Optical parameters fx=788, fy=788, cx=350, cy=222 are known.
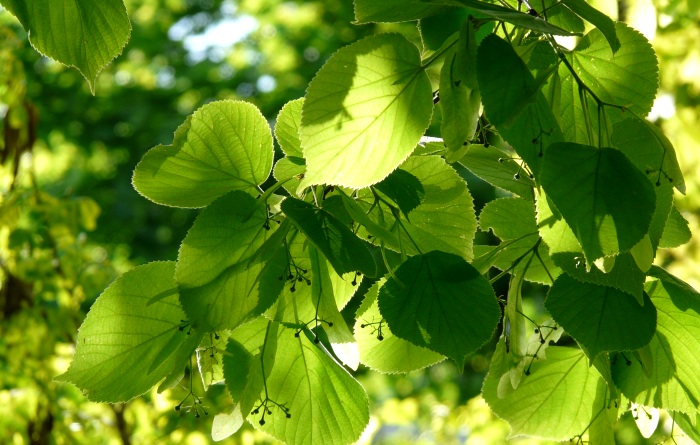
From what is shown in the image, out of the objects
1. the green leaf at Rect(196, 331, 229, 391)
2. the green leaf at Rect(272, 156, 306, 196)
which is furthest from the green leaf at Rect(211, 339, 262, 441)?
the green leaf at Rect(272, 156, 306, 196)

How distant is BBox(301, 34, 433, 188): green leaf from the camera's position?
1.57 feet

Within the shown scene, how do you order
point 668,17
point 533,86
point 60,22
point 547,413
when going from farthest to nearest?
point 668,17, point 547,413, point 60,22, point 533,86

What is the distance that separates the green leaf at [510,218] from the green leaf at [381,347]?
0.36 feet

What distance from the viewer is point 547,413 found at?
687mm

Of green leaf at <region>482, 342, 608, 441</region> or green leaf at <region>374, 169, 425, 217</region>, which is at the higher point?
green leaf at <region>374, 169, 425, 217</region>

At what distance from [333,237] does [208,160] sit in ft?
0.43

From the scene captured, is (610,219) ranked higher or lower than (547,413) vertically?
higher

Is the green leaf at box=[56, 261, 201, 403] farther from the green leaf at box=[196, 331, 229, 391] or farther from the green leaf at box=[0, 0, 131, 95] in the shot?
the green leaf at box=[0, 0, 131, 95]

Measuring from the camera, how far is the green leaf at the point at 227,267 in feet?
1.71

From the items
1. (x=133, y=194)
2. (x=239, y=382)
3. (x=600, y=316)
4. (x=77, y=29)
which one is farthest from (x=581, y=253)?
(x=133, y=194)

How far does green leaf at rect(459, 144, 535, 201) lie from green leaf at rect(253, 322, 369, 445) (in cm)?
18

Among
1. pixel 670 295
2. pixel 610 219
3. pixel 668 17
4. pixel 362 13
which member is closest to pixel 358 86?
pixel 362 13

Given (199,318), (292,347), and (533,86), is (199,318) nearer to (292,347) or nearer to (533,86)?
(292,347)

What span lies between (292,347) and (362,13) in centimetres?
25
